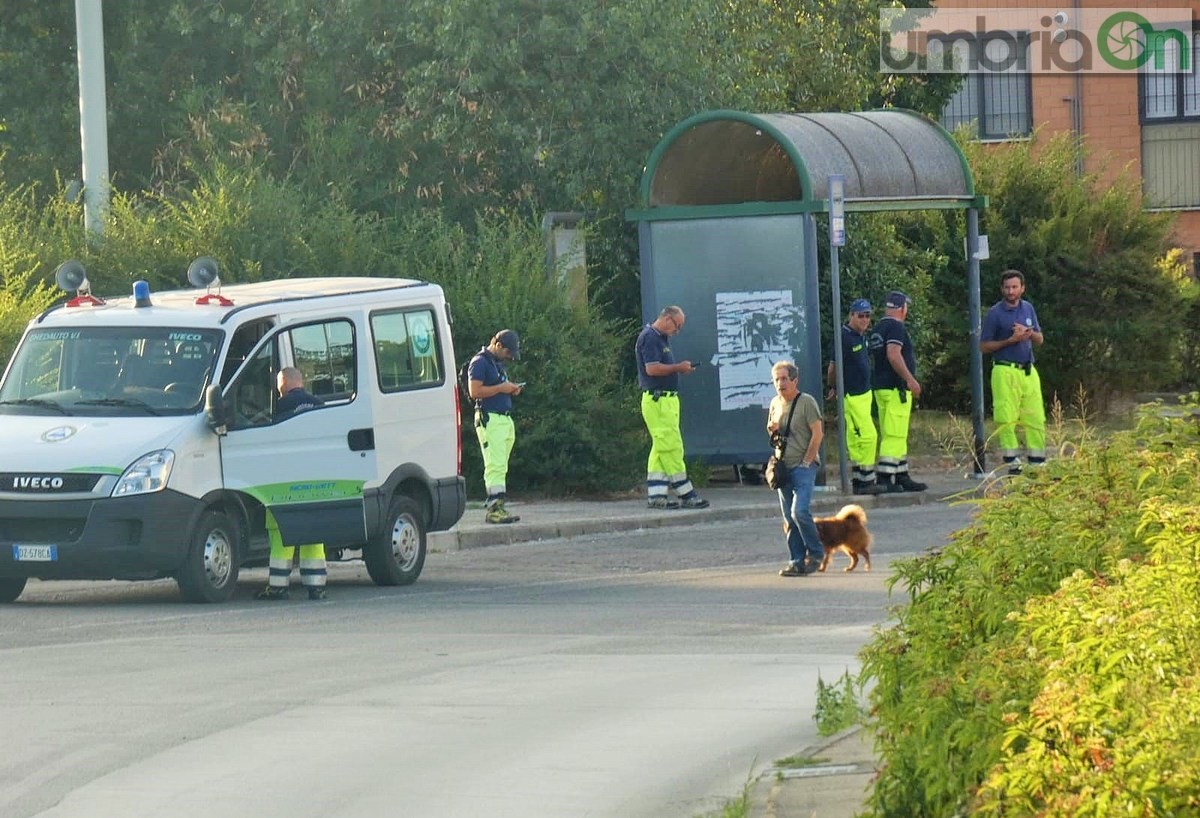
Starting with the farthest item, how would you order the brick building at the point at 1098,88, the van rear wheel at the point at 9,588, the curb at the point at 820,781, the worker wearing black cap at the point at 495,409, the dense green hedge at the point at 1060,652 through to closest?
1. the brick building at the point at 1098,88
2. the worker wearing black cap at the point at 495,409
3. the van rear wheel at the point at 9,588
4. the curb at the point at 820,781
5. the dense green hedge at the point at 1060,652

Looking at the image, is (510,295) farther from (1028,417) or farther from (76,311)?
(76,311)

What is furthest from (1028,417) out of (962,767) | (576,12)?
(962,767)

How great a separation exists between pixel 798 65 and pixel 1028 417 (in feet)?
36.1

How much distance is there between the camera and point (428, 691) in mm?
10359

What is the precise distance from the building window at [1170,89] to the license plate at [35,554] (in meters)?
33.9

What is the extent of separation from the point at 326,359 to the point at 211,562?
163cm

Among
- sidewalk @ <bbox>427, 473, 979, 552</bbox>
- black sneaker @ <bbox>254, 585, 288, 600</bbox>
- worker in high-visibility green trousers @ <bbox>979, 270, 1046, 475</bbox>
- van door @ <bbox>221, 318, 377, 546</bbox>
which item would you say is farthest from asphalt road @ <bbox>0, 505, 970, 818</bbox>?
worker in high-visibility green trousers @ <bbox>979, 270, 1046, 475</bbox>

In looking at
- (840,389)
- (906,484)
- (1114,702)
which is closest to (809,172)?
(840,389)

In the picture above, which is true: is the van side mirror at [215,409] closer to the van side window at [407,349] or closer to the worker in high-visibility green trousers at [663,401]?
the van side window at [407,349]

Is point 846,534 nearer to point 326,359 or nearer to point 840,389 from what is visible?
point 326,359

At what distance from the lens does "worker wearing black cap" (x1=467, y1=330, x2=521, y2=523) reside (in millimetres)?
18391

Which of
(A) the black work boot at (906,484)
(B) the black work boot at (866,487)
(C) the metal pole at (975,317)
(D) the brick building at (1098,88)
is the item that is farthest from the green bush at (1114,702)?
(D) the brick building at (1098,88)

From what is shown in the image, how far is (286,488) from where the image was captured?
14344mm

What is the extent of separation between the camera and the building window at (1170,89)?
43250 mm
